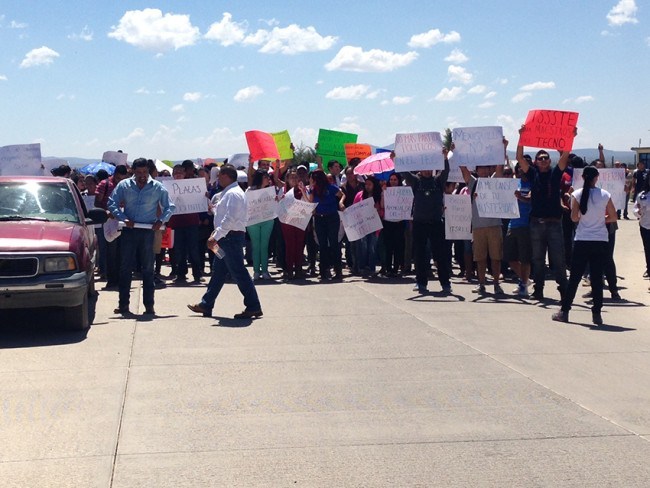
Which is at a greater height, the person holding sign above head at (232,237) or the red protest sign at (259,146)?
the red protest sign at (259,146)

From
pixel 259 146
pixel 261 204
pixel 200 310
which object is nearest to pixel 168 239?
pixel 261 204

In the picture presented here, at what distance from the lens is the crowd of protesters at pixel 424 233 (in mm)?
11805

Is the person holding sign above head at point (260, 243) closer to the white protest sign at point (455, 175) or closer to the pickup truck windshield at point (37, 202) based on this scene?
the white protest sign at point (455, 175)

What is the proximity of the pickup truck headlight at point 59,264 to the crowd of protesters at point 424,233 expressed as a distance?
1.76 m

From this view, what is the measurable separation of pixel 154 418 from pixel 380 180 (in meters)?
10.9

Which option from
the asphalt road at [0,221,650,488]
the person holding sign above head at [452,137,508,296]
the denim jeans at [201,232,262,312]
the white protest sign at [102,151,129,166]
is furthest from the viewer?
the white protest sign at [102,151,129,166]

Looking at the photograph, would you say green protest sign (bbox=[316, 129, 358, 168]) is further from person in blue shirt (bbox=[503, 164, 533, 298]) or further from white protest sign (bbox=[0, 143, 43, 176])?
person in blue shirt (bbox=[503, 164, 533, 298])

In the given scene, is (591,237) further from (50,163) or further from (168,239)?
(50,163)

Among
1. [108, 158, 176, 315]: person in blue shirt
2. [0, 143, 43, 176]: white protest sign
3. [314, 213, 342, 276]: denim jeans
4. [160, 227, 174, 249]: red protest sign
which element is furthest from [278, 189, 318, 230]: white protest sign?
[0, 143, 43, 176]: white protest sign

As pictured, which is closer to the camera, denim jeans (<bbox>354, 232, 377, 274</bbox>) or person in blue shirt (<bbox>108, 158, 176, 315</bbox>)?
person in blue shirt (<bbox>108, 158, 176, 315</bbox>)

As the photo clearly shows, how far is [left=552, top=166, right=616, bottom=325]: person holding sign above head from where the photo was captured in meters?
11.0

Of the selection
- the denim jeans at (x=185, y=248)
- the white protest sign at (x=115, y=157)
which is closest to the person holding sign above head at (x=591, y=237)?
the denim jeans at (x=185, y=248)

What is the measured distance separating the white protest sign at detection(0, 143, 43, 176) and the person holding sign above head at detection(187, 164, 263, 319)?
7510mm

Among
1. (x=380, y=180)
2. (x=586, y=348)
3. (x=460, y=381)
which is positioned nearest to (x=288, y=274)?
(x=380, y=180)
